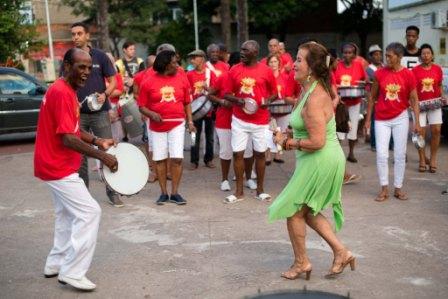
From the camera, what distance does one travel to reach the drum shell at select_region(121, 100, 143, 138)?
371 inches

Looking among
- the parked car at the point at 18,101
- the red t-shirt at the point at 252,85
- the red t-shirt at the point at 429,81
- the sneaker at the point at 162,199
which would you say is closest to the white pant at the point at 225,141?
the red t-shirt at the point at 252,85

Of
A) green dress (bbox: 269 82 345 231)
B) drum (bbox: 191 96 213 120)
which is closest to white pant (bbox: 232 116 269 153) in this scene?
drum (bbox: 191 96 213 120)

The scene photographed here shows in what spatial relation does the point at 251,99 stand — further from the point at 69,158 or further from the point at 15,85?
the point at 15,85

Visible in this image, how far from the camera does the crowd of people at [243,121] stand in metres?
4.61

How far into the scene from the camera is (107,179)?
5273 mm

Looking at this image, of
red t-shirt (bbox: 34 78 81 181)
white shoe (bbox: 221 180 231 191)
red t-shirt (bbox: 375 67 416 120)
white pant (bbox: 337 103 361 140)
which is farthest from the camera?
white pant (bbox: 337 103 361 140)

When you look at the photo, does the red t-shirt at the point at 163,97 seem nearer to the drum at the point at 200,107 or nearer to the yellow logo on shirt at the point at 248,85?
the yellow logo on shirt at the point at 248,85

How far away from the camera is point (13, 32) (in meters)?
20.5

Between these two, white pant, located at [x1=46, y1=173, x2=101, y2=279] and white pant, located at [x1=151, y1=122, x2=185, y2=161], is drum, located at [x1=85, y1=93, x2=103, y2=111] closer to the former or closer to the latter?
white pant, located at [x1=151, y1=122, x2=185, y2=161]

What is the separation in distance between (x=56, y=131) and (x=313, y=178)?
1890 millimetres

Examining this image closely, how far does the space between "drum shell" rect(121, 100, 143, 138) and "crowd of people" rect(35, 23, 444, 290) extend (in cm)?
2

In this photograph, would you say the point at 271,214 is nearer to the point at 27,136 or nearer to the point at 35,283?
the point at 35,283

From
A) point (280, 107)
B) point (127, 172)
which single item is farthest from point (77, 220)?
point (280, 107)

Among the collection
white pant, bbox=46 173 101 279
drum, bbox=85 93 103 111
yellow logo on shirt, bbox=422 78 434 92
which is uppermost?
drum, bbox=85 93 103 111
